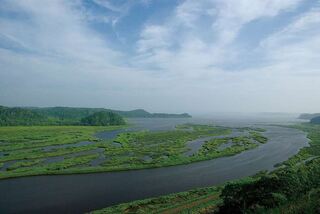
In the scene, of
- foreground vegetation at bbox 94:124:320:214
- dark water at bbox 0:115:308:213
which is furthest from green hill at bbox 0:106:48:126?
foreground vegetation at bbox 94:124:320:214

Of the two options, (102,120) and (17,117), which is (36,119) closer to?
(17,117)

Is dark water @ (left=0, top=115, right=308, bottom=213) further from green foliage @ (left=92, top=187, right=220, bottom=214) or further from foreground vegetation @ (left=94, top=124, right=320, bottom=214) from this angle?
foreground vegetation @ (left=94, top=124, right=320, bottom=214)

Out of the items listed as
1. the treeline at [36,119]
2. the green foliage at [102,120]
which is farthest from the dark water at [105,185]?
the green foliage at [102,120]

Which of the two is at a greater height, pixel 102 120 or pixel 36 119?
pixel 36 119

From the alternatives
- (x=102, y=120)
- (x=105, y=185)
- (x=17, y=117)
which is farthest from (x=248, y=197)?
(x=17, y=117)

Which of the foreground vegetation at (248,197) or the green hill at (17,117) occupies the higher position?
the green hill at (17,117)

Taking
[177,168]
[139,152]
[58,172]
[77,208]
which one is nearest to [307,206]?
[77,208]

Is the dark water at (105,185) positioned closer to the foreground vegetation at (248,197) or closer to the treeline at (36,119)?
the foreground vegetation at (248,197)
